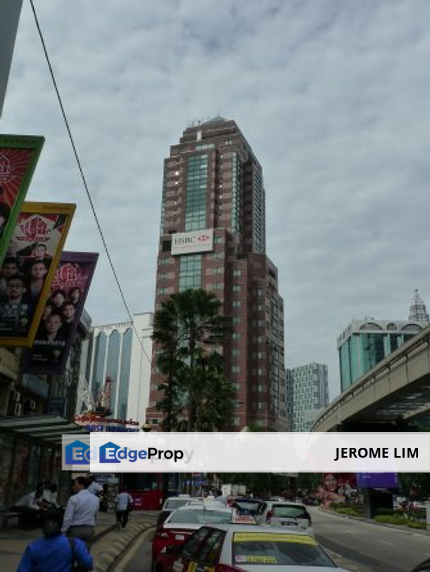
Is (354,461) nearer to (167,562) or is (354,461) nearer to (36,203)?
(36,203)

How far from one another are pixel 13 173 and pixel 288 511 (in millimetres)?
13505

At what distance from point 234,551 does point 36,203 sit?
17569mm

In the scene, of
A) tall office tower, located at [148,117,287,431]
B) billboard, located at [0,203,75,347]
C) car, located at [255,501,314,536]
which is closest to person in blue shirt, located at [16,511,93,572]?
car, located at [255,501,314,536]

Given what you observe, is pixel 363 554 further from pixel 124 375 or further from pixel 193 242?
pixel 124 375

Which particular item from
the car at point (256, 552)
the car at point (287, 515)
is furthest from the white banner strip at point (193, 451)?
the car at point (256, 552)

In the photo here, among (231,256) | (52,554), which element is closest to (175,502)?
(52,554)

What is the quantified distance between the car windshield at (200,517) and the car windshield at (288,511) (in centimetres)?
658

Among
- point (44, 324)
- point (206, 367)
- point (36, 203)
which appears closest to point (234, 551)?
point (36, 203)

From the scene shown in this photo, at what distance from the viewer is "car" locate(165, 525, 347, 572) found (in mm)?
6242

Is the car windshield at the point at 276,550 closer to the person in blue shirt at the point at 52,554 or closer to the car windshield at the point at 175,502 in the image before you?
the person in blue shirt at the point at 52,554

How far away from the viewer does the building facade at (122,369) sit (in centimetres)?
15225

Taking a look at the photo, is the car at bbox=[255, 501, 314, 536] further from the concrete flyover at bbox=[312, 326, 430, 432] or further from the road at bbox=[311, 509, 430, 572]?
the concrete flyover at bbox=[312, 326, 430, 432]

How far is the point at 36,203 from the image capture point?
855 inches

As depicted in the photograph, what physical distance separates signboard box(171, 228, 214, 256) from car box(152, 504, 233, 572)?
109 m
